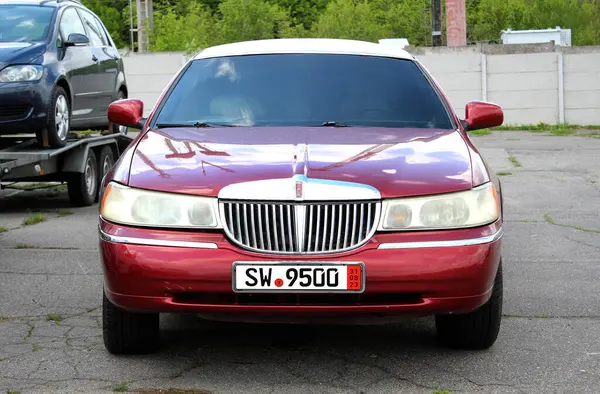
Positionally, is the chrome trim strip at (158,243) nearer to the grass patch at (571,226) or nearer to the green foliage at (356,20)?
the grass patch at (571,226)

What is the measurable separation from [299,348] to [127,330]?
789mm

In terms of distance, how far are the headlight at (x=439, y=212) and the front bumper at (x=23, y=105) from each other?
270 inches

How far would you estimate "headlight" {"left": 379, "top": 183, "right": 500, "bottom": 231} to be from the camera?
4.49 meters

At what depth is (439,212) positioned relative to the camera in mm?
4562

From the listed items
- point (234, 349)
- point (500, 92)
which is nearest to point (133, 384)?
point (234, 349)

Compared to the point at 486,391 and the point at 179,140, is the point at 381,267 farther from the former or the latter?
the point at 179,140

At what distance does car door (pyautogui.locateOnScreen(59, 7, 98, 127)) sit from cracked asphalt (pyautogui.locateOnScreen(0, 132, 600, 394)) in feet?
12.0

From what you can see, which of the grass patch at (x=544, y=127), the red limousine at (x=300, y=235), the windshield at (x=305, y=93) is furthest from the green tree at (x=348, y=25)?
the red limousine at (x=300, y=235)

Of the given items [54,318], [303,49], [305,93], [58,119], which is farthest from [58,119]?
[305,93]

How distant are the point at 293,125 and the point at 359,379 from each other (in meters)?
1.51

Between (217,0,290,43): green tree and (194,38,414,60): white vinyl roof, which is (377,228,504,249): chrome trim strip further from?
(217,0,290,43): green tree

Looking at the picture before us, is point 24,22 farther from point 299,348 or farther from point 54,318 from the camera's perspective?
point 299,348

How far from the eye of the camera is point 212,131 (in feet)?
18.0

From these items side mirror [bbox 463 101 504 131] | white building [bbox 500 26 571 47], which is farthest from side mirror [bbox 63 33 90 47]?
white building [bbox 500 26 571 47]
